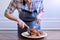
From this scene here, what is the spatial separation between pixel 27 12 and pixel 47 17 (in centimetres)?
57

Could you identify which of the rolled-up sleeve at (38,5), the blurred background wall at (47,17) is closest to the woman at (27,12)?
the rolled-up sleeve at (38,5)

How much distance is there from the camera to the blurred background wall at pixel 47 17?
6.18 feet

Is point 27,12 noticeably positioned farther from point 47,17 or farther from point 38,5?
point 47,17

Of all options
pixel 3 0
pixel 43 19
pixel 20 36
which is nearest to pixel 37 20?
pixel 20 36

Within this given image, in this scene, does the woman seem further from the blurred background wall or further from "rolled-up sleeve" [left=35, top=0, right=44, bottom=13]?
the blurred background wall

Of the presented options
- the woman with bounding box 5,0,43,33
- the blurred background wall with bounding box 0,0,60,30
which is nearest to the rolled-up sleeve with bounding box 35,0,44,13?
the woman with bounding box 5,0,43,33

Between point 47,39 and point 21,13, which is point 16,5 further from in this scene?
point 47,39

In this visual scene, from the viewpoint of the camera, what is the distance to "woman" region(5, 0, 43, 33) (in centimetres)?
136

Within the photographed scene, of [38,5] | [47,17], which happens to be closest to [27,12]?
[38,5]

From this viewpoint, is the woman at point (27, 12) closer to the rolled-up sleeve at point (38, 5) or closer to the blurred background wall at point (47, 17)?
the rolled-up sleeve at point (38, 5)

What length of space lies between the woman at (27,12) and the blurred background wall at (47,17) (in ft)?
1.56

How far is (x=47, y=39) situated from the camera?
133 centimetres

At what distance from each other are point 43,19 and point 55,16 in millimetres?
147

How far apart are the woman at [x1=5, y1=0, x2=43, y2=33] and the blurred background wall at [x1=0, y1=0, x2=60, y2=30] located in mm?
476
